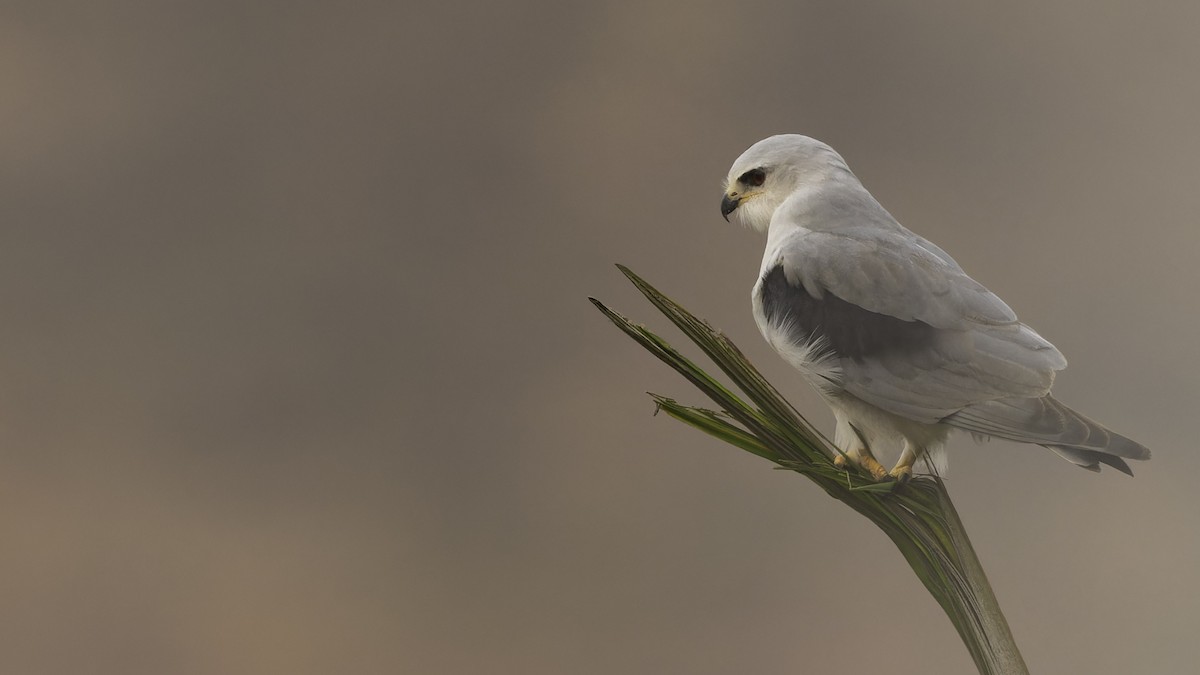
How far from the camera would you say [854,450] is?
1.66 metres

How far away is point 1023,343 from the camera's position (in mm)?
1546

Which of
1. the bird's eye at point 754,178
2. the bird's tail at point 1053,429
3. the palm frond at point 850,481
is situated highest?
the bird's eye at point 754,178

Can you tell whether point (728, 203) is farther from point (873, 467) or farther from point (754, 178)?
point (873, 467)

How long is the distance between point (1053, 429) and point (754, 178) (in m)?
0.64

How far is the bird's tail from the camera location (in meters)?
1.44

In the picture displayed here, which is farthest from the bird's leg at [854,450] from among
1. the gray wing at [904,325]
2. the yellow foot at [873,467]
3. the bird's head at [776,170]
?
the bird's head at [776,170]

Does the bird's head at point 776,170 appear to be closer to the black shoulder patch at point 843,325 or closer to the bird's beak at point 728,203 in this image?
the bird's beak at point 728,203

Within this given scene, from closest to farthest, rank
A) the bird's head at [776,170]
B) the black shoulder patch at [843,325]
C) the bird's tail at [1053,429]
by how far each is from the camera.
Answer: the bird's tail at [1053,429] < the black shoulder patch at [843,325] < the bird's head at [776,170]

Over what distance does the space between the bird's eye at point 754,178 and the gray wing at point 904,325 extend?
0.18 m

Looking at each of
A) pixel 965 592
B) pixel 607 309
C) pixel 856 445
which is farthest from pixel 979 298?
pixel 607 309

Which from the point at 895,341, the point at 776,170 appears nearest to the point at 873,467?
the point at 895,341

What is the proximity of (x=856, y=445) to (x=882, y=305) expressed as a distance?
0.83 feet

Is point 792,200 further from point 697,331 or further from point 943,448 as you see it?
point 943,448

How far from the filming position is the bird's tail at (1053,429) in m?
1.44
